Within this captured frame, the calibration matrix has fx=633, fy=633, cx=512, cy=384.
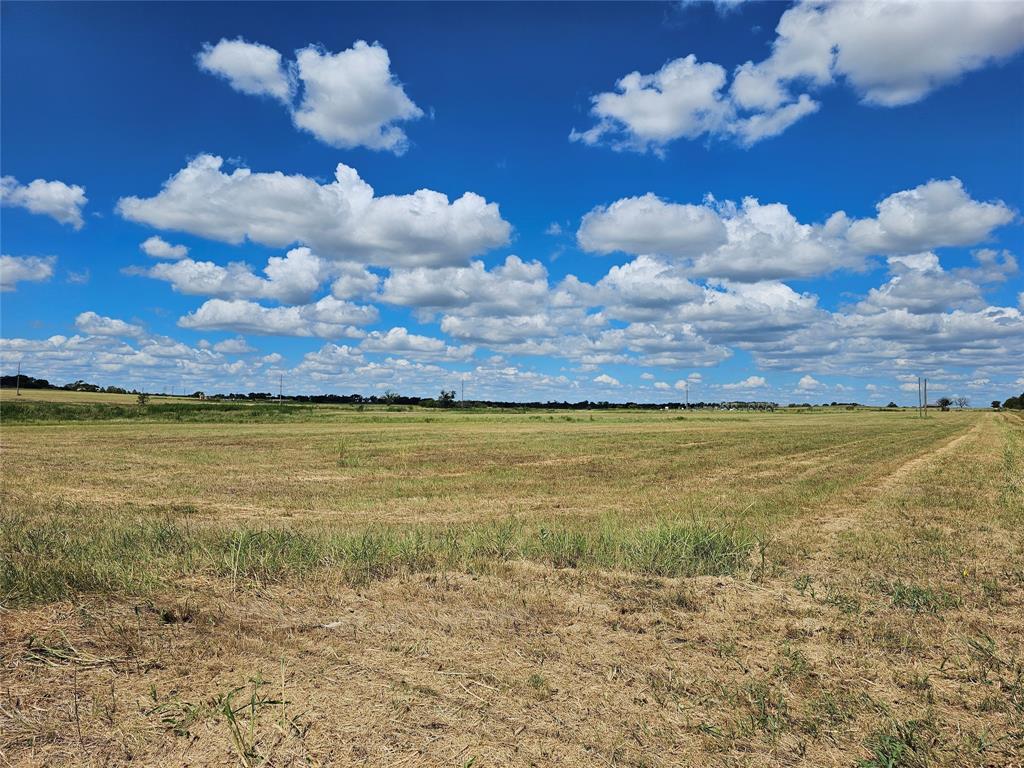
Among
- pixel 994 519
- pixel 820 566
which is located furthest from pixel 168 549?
pixel 994 519

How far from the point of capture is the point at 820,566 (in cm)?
961

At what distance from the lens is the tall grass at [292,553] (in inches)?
283

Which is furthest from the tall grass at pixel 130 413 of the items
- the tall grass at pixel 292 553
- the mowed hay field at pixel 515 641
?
the tall grass at pixel 292 553

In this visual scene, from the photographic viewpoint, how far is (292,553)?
8.73 m

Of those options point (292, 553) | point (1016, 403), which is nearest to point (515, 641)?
point (292, 553)

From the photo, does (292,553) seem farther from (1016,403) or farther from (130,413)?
(1016,403)

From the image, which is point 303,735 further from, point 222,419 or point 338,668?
point 222,419

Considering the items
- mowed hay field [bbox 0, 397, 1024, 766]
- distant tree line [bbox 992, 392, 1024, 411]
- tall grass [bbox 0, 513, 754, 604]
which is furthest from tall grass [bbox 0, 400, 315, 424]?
distant tree line [bbox 992, 392, 1024, 411]

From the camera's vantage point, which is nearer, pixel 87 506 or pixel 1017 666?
pixel 1017 666

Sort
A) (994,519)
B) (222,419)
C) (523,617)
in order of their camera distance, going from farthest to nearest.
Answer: (222,419), (994,519), (523,617)

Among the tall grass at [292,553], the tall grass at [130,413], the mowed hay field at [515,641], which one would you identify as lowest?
the mowed hay field at [515,641]

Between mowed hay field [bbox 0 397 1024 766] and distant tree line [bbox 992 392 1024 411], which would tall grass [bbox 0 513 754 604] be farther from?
distant tree line [bbox 992 392 1024 411]

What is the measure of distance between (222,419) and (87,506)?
200 ft

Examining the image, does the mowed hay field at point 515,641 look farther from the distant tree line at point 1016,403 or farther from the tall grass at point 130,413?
the distant tree line at point 1016,403
